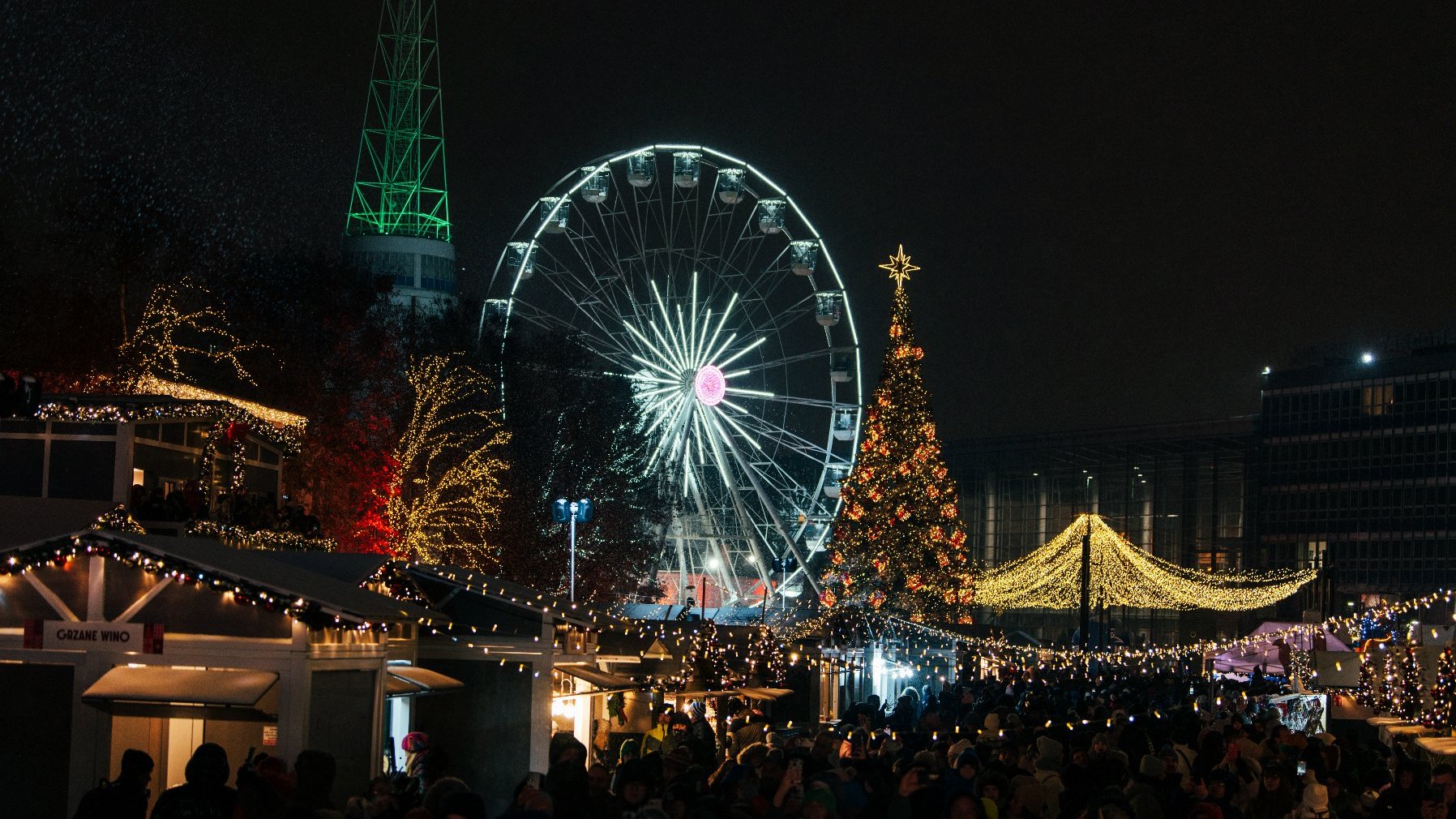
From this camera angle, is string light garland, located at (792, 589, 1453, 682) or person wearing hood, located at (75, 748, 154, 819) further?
string light garland, located at (792, 589, 1453, 682)

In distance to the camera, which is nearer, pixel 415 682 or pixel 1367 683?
pixel 415 682

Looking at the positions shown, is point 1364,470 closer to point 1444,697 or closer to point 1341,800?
point 1444,697

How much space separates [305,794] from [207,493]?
16.1 metres

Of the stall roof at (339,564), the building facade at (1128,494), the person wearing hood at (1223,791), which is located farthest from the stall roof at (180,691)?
the building facade at (1128,494)

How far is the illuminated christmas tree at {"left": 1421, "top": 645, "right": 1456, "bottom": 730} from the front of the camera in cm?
2162

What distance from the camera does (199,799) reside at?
10.3m

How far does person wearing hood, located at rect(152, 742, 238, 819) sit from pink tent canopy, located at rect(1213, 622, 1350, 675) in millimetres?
34076

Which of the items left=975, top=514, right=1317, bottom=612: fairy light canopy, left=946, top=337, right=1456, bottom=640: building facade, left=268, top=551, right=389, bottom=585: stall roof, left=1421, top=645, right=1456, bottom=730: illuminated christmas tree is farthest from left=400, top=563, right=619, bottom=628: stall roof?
left=946, top=337, right=1456, bottom=640: building facade

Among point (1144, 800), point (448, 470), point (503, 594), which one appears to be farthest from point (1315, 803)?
point (448, 470)

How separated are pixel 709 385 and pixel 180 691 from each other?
32660mm

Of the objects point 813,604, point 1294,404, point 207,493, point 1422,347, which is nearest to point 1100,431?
point 1294,404

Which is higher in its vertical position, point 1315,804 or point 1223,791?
point 1223,791

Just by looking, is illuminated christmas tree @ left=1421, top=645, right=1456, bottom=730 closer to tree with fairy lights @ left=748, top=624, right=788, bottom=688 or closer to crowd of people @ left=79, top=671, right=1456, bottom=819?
crowd of people @ left=79, top=671, right=1456, bottom=819

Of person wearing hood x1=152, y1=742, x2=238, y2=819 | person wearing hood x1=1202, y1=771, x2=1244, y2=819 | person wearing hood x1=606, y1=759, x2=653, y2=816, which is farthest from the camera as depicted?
person wearing hood x1=1202, y1=771, x2=1244, y2=819
